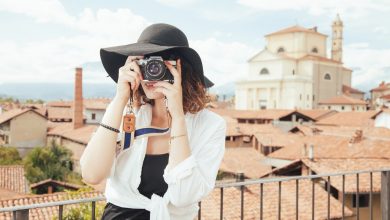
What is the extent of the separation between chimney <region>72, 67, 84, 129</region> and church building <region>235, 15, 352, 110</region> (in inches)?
842

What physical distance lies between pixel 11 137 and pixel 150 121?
35382mm

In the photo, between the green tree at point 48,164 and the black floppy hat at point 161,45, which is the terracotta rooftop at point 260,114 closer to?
the green tree at point 48,164

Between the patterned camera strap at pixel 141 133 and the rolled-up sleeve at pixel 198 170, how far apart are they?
0.15m

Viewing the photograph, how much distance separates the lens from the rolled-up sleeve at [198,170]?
1.49m

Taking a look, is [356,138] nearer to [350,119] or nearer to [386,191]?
[350,119]

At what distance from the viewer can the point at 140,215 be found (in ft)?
5.31

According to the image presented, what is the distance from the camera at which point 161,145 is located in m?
1.66

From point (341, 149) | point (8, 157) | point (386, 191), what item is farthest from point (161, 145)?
point (8, 157)

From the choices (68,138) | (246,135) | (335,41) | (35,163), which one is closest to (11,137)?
(68,138)

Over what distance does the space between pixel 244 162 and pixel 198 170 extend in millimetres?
21621

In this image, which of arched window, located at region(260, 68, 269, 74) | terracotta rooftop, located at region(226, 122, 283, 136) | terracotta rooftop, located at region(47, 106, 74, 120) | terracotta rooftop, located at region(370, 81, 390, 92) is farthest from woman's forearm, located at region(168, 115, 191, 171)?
terracotta rooftop, located at region(370, 81, 390, 92)

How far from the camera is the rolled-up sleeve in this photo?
149 cm

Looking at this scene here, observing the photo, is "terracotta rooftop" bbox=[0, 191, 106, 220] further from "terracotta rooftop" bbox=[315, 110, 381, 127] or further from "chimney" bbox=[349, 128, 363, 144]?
"terracotta rooftop" bbox=[315, 110, 381, 127]

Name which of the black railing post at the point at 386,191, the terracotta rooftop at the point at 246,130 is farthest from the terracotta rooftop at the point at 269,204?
the terracotta rooftop at the point at 246,130
